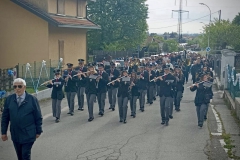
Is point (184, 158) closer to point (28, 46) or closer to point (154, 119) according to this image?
point (154, 119)

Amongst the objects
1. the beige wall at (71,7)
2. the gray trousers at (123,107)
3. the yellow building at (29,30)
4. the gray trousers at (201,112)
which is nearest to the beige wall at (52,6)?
the yellow building at (29,30)

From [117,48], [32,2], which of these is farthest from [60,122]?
[117,48]

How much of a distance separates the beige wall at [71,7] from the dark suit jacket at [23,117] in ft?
72.0

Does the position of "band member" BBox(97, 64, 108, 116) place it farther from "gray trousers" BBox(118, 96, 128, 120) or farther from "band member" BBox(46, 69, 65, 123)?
"band member" BBox(46, 69, 65, 123)

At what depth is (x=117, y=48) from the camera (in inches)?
1797

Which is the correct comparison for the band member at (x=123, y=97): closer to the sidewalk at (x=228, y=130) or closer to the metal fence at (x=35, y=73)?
the sidewalk at (x=228, y=130)

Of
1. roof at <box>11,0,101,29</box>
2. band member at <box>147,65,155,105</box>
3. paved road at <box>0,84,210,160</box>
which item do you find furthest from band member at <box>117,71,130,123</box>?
roof at <box>11,0,101,29</box>

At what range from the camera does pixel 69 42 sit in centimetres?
2883

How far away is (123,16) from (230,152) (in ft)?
120

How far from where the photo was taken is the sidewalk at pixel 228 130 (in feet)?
32.2

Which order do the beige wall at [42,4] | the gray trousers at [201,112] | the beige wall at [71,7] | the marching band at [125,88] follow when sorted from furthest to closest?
the beige wall at [71,7] → the beige wall at [42,4] → the marching band at [125,88] → the gray trousers at [201,112]

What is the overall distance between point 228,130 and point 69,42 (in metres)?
18.5

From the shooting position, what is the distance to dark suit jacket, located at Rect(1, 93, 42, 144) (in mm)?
6906

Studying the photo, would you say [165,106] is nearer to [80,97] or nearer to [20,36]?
[80,97]
